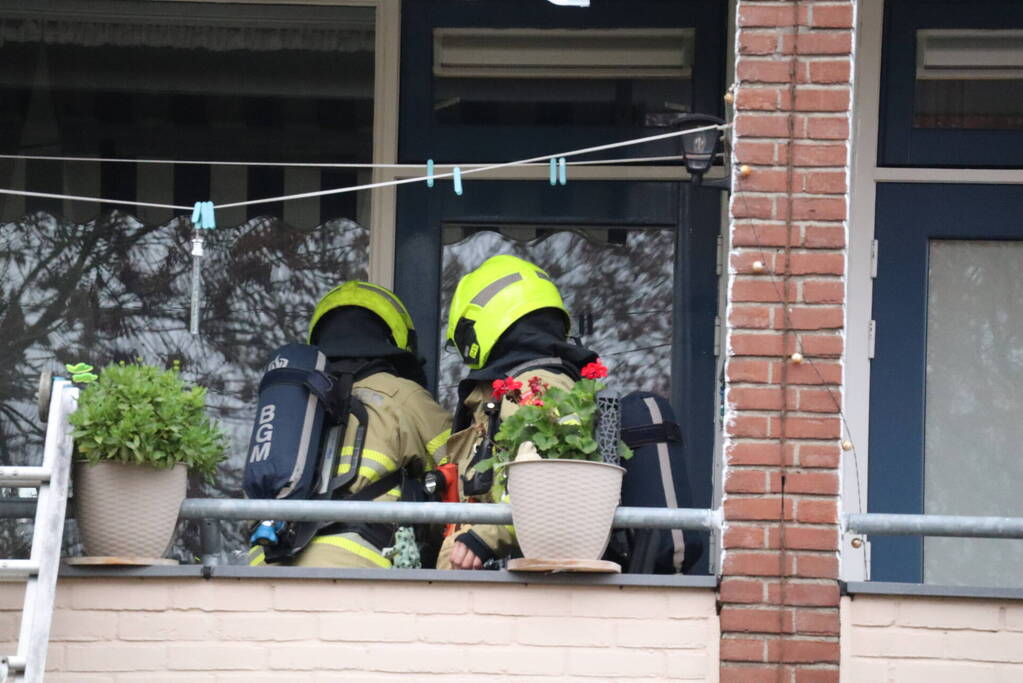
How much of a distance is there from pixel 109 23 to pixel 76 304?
117cm

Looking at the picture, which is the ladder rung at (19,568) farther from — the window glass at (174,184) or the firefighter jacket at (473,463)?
the window glass at (174,184)

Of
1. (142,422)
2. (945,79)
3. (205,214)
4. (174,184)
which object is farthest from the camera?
(174,184)

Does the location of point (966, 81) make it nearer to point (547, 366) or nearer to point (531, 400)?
point (547, 366)

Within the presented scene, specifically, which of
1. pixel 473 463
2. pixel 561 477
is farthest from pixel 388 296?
pixel 561 477

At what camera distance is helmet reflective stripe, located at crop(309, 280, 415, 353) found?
21.0 feet

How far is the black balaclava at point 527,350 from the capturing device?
5707 mm

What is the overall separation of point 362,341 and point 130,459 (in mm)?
1320

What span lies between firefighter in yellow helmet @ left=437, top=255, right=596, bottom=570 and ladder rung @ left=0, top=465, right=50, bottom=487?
126 cm

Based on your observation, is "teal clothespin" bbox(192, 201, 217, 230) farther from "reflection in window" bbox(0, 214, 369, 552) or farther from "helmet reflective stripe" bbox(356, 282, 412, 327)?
"reflection in window" bbox(0, 214, 369, 552)

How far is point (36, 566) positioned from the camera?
4.90 meters

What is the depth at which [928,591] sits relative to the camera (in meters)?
5.08

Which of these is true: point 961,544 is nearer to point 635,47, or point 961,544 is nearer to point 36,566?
point 635,47

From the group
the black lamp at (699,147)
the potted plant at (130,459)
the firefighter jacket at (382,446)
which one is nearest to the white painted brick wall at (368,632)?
the potted plant at (130,459)

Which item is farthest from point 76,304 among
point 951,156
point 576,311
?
point 951,156
